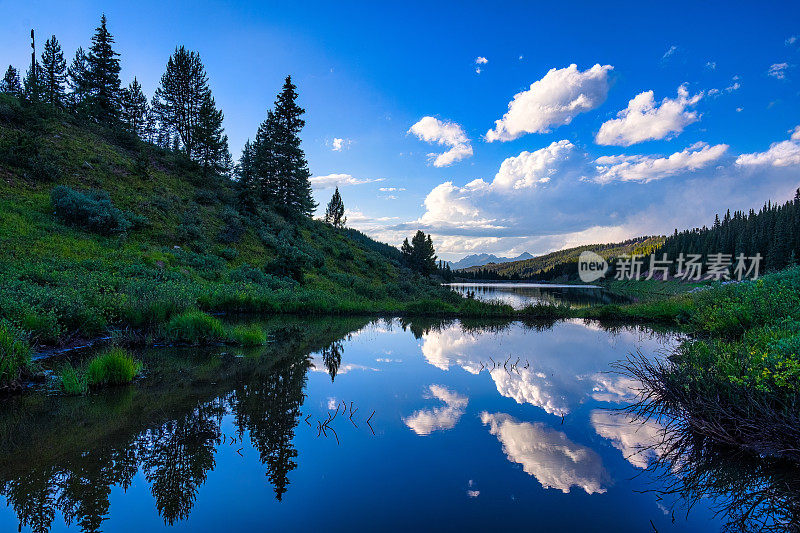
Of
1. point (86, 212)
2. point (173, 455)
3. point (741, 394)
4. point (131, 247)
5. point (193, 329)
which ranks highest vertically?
point (86, 212)

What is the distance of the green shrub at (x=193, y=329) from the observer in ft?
48.2

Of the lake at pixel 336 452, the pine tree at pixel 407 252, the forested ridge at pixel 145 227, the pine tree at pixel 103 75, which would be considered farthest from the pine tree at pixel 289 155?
the lake at pixel 336 452

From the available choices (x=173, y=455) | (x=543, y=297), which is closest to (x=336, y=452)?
(x=173, y=455)

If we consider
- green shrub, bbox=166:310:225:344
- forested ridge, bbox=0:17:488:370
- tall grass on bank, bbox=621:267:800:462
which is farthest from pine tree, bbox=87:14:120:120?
tall grass on bank, bbox=621:267:800:462

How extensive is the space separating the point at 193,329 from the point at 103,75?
149 feet

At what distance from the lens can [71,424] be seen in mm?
7367

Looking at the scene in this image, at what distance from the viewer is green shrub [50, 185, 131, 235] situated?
27.1m

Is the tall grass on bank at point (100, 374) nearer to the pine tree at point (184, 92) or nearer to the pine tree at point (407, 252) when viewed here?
the pine tree at point (184, 92)

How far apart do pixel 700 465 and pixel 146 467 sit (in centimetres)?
926

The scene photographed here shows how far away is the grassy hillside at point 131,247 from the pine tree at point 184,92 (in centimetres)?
452

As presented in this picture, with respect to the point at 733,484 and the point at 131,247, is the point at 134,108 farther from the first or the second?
the point at 733,484

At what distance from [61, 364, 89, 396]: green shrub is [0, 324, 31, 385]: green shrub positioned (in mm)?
939

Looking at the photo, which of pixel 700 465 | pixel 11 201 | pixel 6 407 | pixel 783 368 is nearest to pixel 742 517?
pixel 700 465

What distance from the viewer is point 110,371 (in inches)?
379
